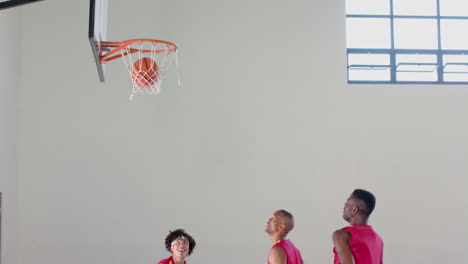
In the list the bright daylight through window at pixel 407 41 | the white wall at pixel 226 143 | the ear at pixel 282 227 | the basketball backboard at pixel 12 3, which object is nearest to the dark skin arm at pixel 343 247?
the ear at pixel 282 227

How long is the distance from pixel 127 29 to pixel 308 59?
233 cm

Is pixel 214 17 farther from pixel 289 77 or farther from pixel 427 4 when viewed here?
pixel 427 4

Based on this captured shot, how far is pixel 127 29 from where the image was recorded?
8.05 metres

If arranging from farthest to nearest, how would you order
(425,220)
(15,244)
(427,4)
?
(427,4) < (425,220) < (15,244)

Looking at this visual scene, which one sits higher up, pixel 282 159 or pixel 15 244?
pixel 282 159

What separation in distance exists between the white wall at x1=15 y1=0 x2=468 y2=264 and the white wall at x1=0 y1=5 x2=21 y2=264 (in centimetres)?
15

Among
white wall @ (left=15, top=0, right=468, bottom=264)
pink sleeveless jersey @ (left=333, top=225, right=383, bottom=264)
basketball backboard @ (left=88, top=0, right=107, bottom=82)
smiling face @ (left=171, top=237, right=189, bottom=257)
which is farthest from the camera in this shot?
white wall @ (left=15, top=0, right=468, bottom=264)

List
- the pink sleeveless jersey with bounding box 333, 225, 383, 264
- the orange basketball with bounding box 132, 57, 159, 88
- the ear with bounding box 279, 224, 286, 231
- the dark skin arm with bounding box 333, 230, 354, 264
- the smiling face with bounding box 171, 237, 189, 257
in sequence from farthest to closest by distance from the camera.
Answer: the orange basketball with bounding box 132, 57, 159, 88, the smiling face with bounding box 171, 237, 189, 257, the ear with bounding box 279, 224, 286, 231, the pink sleeveless jersey with bounding box 333, 225, 383, 264, the dark skin arm with bounding box 333, 230, 354, 264

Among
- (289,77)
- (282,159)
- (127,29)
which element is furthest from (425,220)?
(127,29)

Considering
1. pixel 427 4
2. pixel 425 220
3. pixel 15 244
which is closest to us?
pixel 15 244

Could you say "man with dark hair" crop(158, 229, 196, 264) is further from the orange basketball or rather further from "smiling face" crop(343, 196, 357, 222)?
the orange basketball

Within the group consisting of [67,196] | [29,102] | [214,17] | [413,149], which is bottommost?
[67,196]

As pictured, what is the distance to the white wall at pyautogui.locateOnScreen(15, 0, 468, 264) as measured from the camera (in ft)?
25.7

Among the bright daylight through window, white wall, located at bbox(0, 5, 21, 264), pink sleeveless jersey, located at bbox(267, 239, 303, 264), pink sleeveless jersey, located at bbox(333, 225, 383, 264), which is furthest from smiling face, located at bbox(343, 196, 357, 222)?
the bright daylight through window
